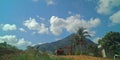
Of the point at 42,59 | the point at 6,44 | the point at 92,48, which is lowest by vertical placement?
the point at 42,59

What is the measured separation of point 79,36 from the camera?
59.5 metres

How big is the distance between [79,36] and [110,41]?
7831 mm

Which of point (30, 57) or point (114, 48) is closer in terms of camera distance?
point (30, 57)

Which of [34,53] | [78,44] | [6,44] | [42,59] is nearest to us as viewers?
[42,59]

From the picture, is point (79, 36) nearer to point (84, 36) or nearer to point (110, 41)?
point (84, 36)

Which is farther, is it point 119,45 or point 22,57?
point 119,45

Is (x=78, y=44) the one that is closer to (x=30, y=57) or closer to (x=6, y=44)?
(x=6, y=44)

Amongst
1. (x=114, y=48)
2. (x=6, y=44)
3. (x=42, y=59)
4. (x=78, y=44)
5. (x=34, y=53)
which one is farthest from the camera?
(x=114, y=48)

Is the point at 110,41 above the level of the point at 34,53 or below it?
above

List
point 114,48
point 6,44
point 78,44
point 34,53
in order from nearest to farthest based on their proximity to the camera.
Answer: point 34,53 → point 6,44 → point 78,44 → point 114,48

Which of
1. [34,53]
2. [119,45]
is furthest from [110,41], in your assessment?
[34,53]

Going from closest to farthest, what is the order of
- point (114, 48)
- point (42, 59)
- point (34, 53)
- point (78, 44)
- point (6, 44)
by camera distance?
point (42, 59) < point (34, 53) < point (6, 44) < point (78, 44) < point (114, 48)

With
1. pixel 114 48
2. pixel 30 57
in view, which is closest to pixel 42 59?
pixel 30 57

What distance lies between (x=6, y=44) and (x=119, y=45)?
44.8 metres
